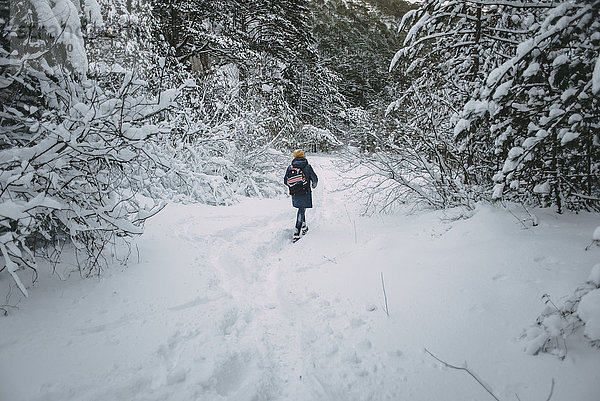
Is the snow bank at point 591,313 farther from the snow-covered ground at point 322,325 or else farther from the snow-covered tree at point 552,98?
the snow-covered tree at point 552,98

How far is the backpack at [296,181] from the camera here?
6.18 meters

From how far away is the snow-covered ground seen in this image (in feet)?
6.31

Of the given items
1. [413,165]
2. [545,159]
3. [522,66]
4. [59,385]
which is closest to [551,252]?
[545,159]

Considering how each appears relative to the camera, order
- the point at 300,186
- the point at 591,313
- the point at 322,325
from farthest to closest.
Answer: the point at 300,186
the point at 322,325
the point at 591,313

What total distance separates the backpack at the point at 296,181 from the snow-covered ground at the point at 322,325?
7.78 ft

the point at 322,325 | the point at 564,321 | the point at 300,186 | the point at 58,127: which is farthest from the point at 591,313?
the point at 300,186

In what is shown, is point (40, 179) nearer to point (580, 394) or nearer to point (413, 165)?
point (580, 394)

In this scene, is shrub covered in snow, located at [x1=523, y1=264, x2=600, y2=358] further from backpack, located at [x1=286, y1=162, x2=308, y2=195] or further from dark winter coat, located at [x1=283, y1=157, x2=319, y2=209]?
backpack, located at [x1=286, y1=162, x2=308, y2=195]

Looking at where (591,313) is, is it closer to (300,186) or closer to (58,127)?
(58,127)

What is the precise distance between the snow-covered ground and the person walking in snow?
2.03 meters

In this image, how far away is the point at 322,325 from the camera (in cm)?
286

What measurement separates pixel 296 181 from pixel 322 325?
378 centimetres

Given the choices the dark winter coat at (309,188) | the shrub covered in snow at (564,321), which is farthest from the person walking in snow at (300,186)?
the shrub covered in snow at (564,321)

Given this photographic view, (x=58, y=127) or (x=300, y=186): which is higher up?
(x=58, y=127)
